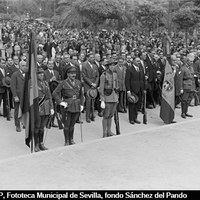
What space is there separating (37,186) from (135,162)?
2.08 m

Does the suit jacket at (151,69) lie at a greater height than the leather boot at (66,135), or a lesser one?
greater

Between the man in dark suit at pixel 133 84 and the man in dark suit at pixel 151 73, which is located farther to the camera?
the man in dark suit at pixel 151 73

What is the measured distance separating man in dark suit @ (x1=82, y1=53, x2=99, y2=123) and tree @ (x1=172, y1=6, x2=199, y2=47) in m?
16.8

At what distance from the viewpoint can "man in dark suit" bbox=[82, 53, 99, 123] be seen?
1069 cm

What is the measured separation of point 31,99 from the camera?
7.71m

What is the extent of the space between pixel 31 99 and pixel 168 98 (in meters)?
4.49

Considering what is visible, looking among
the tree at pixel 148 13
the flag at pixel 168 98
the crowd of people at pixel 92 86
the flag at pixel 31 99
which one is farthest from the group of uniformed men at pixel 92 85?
the tree at pixel 148 13

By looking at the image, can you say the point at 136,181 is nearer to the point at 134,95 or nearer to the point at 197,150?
the point at 197,150

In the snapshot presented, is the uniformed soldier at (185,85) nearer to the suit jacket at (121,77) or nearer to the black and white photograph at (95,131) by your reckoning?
the black and white photograph at (95,131)

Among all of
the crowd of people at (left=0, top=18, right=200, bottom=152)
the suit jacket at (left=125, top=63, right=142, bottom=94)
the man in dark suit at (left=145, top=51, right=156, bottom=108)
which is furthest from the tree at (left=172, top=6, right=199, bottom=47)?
the suit jacket at (left=125, top=63, right=142, bottom=94)

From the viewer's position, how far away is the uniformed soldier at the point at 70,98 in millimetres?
8273

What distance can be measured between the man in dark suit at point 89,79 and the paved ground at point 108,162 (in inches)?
41.7

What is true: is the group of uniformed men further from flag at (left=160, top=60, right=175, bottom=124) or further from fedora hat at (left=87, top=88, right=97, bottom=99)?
flag at (left=160, top=60, right=175, bottom=124)

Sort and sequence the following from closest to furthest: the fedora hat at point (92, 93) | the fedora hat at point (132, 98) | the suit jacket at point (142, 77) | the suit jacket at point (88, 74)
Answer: the fedora hat at point (92, 93) → the fedora hat at point (132, 98) → the suit jacket at point (88, 74) → the suit jacket at point (142, 77)
